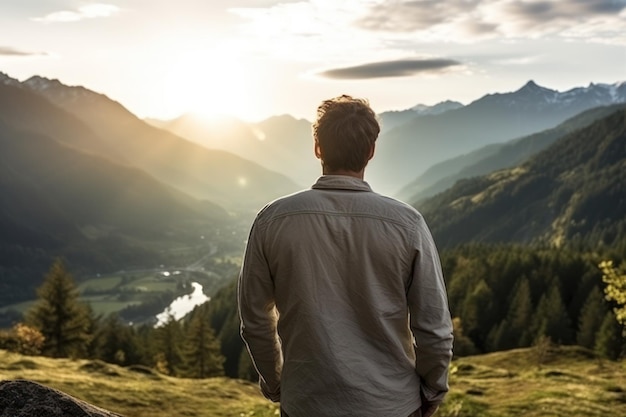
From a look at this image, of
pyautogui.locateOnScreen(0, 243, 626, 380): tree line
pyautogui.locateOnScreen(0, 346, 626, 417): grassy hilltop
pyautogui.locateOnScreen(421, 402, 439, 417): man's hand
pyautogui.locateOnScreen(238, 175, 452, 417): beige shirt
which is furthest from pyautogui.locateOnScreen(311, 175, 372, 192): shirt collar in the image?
pyautogui.locateOnScreen(0, 243, 626, 380): tree line

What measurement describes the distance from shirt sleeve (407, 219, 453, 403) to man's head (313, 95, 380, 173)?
784 mm

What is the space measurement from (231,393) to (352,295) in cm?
2343

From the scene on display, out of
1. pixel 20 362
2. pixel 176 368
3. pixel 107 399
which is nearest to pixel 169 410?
pixel 107 399

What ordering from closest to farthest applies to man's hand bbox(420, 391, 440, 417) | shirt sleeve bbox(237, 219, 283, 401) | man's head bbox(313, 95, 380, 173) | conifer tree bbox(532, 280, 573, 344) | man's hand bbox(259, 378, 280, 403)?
man's head bbox(313, 95, 380, 173) < shirt sleeve bbox(237, 219, 283, 401) < man's hand bbox(420, 391, 440, 417) < man's hand bbox(259, 378, 280, 403) < conifer tree bbox(532, 280, 573, 344)

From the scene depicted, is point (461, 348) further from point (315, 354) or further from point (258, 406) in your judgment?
point (315, 354)

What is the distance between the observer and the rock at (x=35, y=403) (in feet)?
16.7

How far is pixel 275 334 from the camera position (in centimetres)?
489

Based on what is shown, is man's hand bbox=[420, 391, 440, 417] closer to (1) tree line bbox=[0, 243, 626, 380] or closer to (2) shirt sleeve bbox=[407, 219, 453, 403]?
(2) shirt sleeve bbox=[407, 219, 453, 403]

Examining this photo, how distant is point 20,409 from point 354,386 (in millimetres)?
3279

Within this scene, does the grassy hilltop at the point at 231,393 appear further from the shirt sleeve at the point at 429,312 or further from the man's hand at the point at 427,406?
the shirt sleeve at the point at 429,312

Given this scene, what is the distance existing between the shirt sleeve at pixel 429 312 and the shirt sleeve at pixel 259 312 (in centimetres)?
126

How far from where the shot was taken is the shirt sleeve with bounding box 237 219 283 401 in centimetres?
465

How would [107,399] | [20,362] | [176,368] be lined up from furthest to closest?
[176,368] → [20,362] → [107,399]

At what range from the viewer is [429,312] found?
4.49 m
